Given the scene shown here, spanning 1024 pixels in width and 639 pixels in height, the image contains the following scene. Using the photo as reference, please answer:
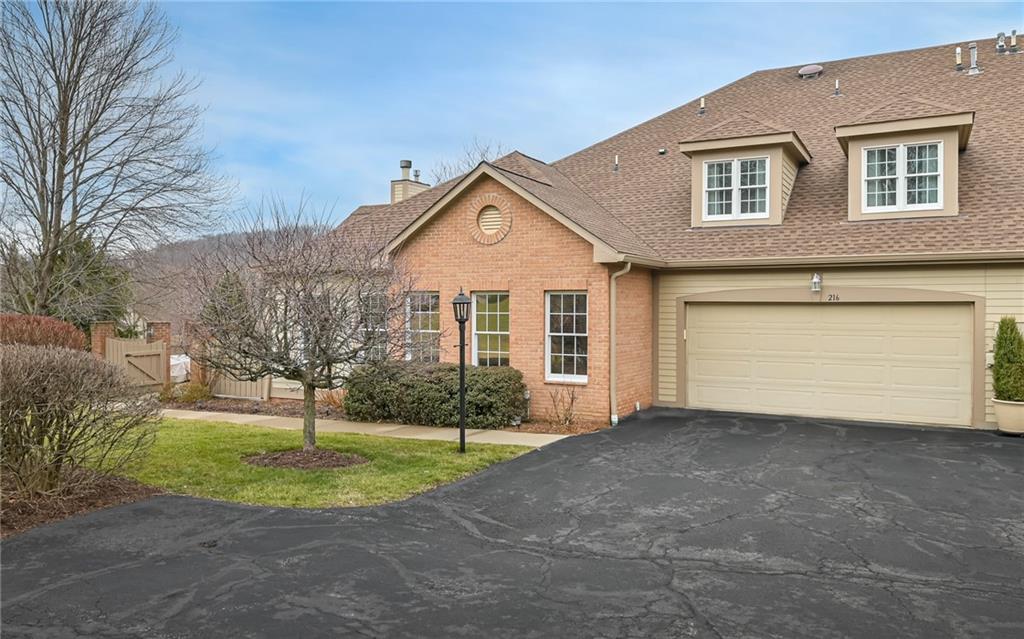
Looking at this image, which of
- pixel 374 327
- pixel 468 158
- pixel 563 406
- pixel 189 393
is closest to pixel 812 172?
pixel 563 406

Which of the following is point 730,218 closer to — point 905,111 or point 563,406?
point 905,111

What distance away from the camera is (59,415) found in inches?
295

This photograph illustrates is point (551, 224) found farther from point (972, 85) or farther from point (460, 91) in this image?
point (460, 91)

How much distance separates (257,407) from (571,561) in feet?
39.5

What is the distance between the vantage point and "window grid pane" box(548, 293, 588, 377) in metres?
13.9

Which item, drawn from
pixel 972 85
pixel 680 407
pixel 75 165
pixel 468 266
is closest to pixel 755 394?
pixel 680 407

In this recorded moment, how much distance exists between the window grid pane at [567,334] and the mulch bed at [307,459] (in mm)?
4942

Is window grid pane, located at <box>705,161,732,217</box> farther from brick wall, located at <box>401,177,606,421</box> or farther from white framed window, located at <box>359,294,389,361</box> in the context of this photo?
white framed window, located at <box>359,294,389,361</box>

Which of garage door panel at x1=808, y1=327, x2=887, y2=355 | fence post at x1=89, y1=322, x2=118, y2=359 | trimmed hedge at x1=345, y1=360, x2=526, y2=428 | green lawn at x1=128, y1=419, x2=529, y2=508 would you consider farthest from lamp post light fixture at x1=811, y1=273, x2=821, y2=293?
fence post at x1=89, y1=322, x2=118, y2=359

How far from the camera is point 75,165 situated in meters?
20.0

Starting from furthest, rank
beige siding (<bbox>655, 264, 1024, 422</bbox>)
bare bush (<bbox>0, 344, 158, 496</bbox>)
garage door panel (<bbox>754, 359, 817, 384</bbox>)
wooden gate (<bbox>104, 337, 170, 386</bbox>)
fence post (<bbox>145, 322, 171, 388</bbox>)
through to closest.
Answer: fence post (<bbox>145, 322, 171, 388</bbox>), wooden gate (<bbox>104, 337, 170, 386</bbox>), garage door panel (<bbox>754, 359, 817, 384</bbox>), beige siding (<bbox>655, 264, 1024, 422</bbox>), bare bush (<bbox>0, 344, 158, 496</bbox>)

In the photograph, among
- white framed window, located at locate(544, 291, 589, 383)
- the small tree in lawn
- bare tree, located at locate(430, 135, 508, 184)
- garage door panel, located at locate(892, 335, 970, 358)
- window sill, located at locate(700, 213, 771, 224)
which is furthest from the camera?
bare tree, located at locate(430, 135, 508, 184)

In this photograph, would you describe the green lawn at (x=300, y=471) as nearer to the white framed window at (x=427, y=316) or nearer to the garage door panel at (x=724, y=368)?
the white framed window at (x=427, y=316)

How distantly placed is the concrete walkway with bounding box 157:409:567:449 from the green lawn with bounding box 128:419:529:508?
1.79 ft
